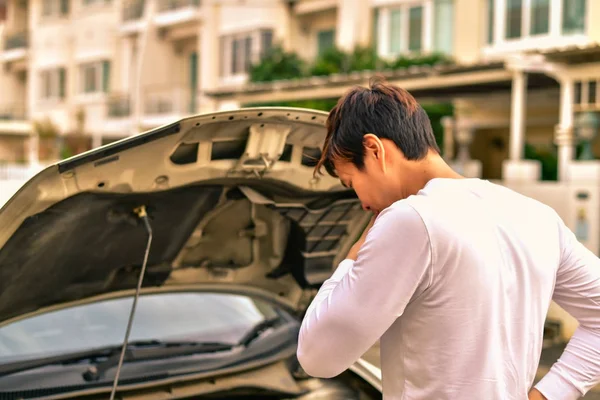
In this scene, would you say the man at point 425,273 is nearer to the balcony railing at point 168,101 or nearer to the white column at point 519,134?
the white column at point 519,134

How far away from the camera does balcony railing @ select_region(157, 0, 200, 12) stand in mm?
26219

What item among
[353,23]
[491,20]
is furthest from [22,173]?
[353,23]

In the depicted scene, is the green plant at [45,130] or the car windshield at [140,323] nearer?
the car windshield at [140,323]

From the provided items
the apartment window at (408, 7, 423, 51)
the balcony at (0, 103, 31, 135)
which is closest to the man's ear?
the apartment window at (408, 7, 423, 51)

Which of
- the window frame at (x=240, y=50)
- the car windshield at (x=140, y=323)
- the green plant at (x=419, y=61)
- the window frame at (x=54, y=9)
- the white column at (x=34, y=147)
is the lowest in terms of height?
the white column at (x=34, y=147)

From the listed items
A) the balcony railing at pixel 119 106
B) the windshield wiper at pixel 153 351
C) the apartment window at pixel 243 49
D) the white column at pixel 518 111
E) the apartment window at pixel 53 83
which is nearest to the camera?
the windshield wiper at pixel 153 351

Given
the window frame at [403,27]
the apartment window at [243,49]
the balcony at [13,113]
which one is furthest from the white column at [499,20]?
the balcony at [13,113]

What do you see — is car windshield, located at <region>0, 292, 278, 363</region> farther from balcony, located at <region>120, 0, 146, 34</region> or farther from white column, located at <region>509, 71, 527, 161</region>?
balcony, located at <region>120, 0, 146, 34</region>

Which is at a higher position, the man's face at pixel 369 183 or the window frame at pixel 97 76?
the window frame at pixel 97 76

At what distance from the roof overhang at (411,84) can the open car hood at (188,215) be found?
956 centimetres

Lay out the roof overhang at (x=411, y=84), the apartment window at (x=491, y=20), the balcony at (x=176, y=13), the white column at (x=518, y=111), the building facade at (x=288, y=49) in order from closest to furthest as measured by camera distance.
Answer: the white column at (x=518, y=111)
the roof overhang at (x=411, y=84)
the building facade at (x=288, y=49)
the apartment window at (x=491, y=20)
the balcony at (x=176, y=13)

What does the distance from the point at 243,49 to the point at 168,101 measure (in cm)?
419

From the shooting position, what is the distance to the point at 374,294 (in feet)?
5.01

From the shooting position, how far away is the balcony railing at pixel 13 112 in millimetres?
35031
